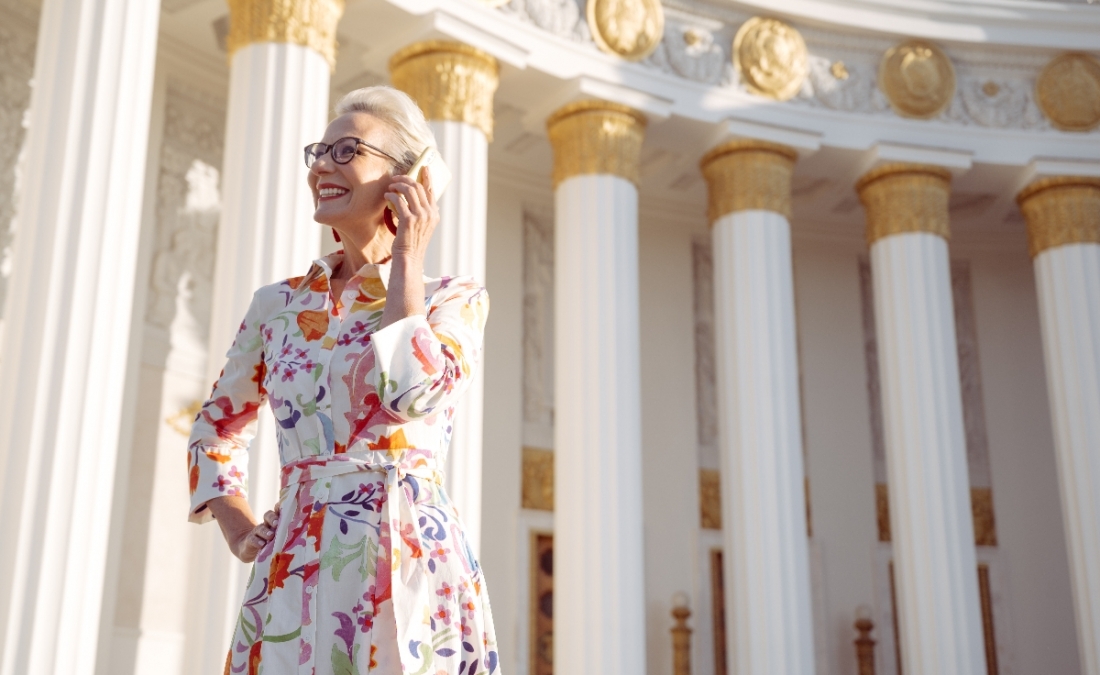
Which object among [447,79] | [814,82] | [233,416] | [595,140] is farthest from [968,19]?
[233,416]

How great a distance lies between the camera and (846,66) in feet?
41.2

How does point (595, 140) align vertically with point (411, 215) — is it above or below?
above

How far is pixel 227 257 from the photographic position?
7.92m

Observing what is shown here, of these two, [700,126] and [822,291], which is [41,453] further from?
[822,291]

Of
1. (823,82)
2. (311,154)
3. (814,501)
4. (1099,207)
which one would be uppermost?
(823,82)

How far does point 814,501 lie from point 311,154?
12.8 metres

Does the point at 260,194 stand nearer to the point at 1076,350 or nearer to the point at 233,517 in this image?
the point at 233,517

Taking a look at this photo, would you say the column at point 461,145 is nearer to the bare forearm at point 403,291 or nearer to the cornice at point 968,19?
the cornice at point 968,19

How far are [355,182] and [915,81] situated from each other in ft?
37.8

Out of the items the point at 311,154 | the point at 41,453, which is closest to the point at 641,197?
the point at 41,453

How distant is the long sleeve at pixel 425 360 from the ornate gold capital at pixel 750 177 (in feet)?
32.4

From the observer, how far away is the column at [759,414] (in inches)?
415

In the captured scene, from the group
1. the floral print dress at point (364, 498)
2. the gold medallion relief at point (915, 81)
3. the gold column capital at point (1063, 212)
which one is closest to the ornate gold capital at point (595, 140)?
the gold medallion relief at point (915, 81)

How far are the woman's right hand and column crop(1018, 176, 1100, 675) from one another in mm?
11120
